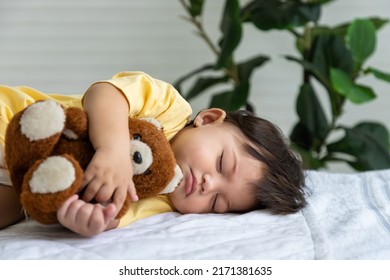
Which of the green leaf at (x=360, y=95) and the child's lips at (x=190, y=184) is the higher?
the child's lips at (x=190, y=184)

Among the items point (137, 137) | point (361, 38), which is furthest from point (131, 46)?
point (137, 137)

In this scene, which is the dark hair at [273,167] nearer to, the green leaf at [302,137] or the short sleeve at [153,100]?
the short sleeve at [153,100]

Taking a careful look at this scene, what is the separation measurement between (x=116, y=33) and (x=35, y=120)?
1.95m

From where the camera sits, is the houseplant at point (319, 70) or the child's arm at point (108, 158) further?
the houseplant at point (319, 70)

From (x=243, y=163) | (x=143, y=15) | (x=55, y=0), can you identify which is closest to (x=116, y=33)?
(x=143, y=15)

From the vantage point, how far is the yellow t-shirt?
3.77 feet

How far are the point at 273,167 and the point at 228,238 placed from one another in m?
0.31

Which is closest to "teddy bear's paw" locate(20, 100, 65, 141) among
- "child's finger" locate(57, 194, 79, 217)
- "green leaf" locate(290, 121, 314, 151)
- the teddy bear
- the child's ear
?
the teddy bear

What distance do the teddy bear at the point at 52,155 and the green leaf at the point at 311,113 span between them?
126 cm

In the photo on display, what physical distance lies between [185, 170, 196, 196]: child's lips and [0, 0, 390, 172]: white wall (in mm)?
1643

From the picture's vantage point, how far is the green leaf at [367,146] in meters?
2.05

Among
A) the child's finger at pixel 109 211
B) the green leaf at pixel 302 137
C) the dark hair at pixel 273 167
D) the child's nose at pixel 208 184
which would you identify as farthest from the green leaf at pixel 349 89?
the child's finger at pixel 109 211
